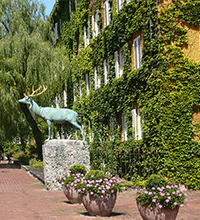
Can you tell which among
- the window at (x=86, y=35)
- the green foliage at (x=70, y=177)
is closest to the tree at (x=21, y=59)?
the window at (x=86, y=35)

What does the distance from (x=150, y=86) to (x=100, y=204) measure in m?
8.23

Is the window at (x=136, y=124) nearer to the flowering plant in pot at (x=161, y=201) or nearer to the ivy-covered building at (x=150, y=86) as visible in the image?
the ivy-covered building at (x=150, y=86)

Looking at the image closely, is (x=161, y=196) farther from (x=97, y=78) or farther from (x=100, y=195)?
(x=97, y=78)

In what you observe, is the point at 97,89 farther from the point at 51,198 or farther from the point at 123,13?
the point at 51,198

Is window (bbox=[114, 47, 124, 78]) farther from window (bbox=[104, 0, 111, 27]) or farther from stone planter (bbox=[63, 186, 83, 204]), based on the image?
stone planter (bbox=[63, 186, 83, 204])

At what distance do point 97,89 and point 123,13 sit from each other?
5843 millimetres

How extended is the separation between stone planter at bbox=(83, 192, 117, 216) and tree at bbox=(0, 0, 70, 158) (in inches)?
720

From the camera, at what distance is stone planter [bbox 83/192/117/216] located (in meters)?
10.1

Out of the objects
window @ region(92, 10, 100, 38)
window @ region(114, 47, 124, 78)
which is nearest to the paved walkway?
window @ region(114, 47, 124, 78)

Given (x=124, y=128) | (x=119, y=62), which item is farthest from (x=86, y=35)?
(x=124, y=128)

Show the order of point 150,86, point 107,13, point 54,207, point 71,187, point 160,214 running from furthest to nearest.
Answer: point 107,13 < point 150,86 < point 71,187 < point 54,207 < point 160,214

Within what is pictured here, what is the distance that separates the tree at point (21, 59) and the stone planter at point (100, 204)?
18.3 meters

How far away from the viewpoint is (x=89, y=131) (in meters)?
27.0

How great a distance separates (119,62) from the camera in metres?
22.0
